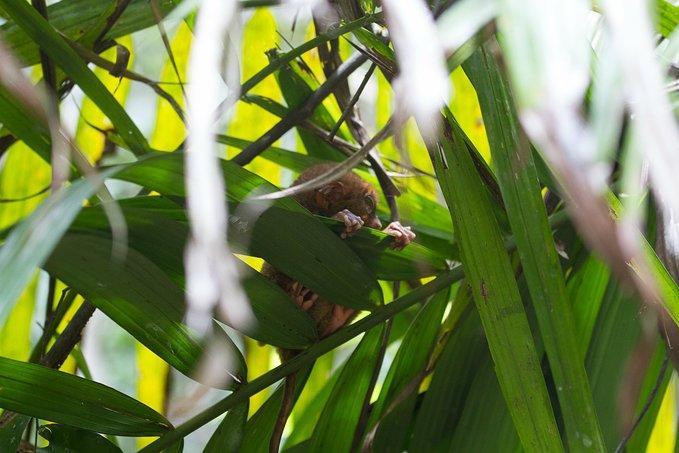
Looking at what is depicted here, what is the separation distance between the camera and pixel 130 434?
1092 millimetres

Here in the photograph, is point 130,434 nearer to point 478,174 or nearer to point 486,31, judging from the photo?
point 478,174

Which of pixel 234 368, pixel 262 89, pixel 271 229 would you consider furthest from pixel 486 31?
pixel 262 89

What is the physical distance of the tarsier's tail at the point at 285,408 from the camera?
114 cm

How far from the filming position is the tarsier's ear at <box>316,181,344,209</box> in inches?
70.1

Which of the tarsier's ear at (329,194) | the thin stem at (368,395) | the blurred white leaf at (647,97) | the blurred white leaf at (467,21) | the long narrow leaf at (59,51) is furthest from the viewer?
the tarsier's ear at (329,194)

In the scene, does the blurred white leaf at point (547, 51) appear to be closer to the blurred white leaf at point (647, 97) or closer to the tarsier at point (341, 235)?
the blurred white leaf at point (647, 97)

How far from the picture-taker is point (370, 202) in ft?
5.33

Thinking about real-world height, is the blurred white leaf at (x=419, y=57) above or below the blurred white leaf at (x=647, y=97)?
above

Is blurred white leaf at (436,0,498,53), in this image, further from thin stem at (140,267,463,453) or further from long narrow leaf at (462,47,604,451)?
thin stem at (140,267,463,453)

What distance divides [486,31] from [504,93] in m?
0.15

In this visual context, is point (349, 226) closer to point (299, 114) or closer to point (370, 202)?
point (299, 114)

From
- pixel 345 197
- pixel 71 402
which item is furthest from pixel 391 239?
pixel 345 197

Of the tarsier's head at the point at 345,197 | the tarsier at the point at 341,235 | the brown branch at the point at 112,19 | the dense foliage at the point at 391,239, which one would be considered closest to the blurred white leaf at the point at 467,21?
the dense foliage at the point at 391,239

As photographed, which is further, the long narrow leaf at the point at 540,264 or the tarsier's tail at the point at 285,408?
the tarsier's tail at the point at 285,408
